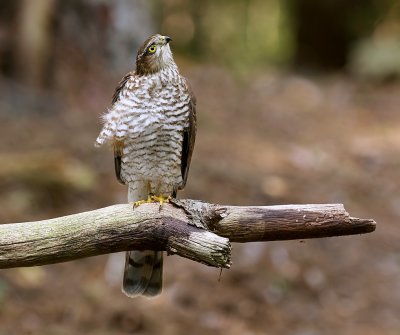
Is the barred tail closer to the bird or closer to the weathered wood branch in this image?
the bird

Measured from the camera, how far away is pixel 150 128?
13.2 feet

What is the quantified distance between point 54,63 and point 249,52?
6.15 metres

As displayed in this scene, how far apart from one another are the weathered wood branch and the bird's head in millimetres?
951

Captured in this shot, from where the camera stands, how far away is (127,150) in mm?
4137

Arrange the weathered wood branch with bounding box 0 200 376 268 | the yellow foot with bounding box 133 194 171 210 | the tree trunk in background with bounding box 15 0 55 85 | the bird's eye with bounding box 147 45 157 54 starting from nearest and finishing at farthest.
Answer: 1. the weathered wood branch with bounding box 0 200 376 268
2. the yellow foot with bounding box 133 194 171 210
3. the bird's eye with bounding box 147 45 157 54
4. the tree trunk in background with bounding box 15 0 55 85

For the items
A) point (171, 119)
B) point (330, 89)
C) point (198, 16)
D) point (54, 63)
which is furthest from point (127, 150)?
point (198, 16)

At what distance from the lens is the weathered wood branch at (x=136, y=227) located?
132 inches

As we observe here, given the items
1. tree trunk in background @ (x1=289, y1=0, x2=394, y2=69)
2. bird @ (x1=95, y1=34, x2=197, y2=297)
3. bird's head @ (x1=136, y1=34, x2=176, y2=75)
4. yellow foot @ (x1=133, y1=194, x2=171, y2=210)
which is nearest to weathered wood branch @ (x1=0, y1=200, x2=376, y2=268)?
yellow foot @ (x1=133, y1=194, x2=171, y2=210)

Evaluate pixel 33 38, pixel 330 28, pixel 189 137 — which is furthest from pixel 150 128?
pixel 330 28

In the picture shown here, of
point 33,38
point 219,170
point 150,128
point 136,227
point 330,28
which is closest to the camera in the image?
point 136,227

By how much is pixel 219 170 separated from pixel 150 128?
3.57 m

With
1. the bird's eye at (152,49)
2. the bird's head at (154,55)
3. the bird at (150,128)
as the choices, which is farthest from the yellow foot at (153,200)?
the bird's eye at (152,49)

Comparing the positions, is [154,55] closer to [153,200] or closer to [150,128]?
[150,128]

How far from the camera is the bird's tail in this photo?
4.15 metres
